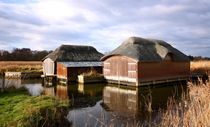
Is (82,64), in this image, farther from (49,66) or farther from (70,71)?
(49,66)

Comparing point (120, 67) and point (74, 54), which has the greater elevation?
point (74, 54)

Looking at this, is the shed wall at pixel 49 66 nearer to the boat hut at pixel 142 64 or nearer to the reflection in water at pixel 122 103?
the boat hut at pixel 142 64

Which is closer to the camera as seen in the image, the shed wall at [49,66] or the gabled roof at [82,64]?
the gabled roof at [82,64]

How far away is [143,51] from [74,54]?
11.6m

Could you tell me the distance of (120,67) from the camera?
3170 centimetres

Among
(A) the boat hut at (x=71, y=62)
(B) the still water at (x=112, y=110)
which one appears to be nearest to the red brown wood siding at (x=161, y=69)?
(B) the still water at (x=112, y=110)

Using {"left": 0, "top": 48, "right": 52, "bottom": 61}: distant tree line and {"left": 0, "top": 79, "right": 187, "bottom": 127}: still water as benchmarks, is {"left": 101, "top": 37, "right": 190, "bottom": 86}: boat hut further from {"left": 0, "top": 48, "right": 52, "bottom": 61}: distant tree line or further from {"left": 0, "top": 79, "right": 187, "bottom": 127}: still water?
{"left": 0, "top": 48, "right": 52, "bottom": 61}: distant tree line

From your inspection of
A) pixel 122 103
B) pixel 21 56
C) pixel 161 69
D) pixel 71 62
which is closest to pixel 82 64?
pixel 71 62

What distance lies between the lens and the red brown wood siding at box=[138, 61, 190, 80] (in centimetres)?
2992

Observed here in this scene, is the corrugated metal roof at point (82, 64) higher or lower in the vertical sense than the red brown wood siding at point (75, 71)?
higher

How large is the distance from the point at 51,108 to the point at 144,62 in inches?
754

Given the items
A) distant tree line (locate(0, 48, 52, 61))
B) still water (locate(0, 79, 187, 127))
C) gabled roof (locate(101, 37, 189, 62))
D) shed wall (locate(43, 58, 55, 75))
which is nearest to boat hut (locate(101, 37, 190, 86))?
gabled roof (locate(101, 37, 189, 62))

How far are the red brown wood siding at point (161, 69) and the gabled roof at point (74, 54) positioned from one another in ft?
36.4

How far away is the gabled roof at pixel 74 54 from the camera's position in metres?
37.9
